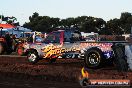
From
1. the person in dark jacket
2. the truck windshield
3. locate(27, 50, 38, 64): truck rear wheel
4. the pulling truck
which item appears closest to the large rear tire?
the pulling truck

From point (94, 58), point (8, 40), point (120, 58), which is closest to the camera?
point (120, 58)

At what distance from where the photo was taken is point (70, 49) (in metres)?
16.9

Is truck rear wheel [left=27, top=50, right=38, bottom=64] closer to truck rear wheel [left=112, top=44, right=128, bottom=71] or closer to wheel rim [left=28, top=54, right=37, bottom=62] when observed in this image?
wheel rim [left=28, top=54, right=37, bottom=62]

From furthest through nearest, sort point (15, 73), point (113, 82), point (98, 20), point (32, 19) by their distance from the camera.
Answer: point (32, 19), point (98, 20), point (15, 73), point (113, 82)

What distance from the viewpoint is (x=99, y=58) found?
49.4 feet

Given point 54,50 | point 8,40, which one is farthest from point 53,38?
point 8,40

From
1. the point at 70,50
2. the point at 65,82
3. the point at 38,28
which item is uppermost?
the point at 38,28

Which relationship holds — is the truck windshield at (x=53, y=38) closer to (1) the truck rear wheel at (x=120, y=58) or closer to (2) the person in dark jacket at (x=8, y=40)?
(1) the truck rear wheel at (x=120, y=58)

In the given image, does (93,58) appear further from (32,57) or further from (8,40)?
(8,40)

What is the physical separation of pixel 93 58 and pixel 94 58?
0.04 m

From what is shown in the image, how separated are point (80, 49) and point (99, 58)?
4.90 ft

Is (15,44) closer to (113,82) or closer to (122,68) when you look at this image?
(122,68)

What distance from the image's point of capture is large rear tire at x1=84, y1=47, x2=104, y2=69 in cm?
1505

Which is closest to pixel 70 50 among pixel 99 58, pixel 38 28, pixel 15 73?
pixel 99 58
